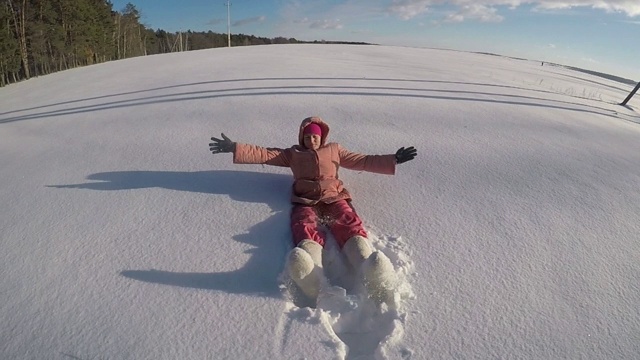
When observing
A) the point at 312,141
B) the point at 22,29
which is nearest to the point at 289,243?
the point at 312,141

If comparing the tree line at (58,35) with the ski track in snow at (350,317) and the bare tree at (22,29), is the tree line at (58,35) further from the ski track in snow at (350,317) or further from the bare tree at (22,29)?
the ski track in snow at (350,317)

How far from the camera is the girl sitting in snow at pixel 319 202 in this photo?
185 cm

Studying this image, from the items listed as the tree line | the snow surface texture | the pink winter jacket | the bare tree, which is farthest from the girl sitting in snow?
the bare tree

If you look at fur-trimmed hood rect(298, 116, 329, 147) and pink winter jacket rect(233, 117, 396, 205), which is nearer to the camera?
pink winter jacket rect(233, 117, 396, 205)

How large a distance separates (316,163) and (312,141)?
178 millimetres

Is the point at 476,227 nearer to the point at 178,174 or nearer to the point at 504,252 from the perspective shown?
the point at 504,252

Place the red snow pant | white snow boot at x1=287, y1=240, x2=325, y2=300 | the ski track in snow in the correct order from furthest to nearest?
the red snow pant < white snow boot at x1=287, y1=240, x2=325, y2=300 < the ski track in snow

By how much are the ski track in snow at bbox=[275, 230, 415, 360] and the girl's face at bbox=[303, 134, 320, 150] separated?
3.23 ft

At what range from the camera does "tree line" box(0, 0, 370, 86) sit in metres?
17.5


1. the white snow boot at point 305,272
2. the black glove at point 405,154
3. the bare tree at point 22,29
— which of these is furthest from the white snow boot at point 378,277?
the bare tree at point 22,29

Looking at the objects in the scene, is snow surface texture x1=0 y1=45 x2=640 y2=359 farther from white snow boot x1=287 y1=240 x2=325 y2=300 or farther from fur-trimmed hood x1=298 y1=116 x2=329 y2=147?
fur-trimmed hood x1=298 y1=116 x2=329 y2=147

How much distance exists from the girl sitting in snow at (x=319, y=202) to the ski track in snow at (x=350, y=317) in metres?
0.07

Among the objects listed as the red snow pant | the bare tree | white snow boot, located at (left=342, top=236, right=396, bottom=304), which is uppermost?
the bare tree

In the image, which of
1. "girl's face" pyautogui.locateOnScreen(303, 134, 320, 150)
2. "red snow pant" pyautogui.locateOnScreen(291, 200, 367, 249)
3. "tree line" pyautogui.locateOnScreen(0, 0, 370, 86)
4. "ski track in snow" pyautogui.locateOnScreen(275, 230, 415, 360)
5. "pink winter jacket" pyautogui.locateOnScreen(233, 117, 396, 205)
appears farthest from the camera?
"tree line" pyautogui.locateOnScreen(0, 0, 370, 86)
